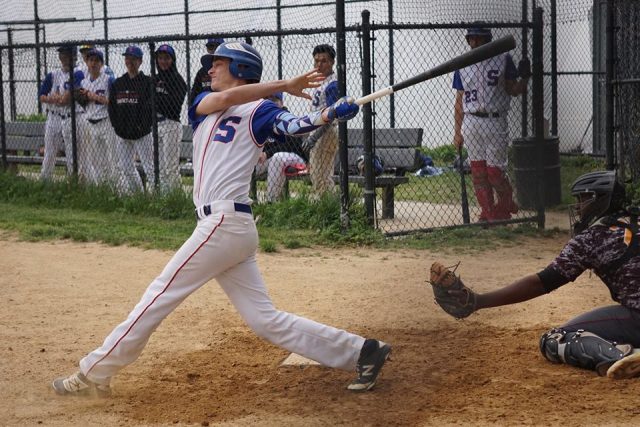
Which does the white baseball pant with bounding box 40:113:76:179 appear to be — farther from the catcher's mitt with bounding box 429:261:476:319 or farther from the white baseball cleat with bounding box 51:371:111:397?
the catcher's mitt with bounding box 429:261:476:319

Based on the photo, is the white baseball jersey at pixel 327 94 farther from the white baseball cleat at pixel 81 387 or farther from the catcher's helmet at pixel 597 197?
the white baseball cleat at pixel 81 387

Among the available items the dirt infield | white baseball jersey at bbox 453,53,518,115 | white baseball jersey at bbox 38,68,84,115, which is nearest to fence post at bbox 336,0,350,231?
the dirt infield

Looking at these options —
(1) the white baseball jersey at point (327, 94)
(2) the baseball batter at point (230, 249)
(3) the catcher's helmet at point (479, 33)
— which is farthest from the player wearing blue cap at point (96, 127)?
(2) the baseball batter at point (230, 249)

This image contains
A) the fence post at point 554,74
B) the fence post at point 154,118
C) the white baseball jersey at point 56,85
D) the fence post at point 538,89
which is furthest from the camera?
the white baseball jersey at point 56,85

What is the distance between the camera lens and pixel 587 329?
213 inches

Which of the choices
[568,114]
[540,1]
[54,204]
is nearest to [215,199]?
[54,204]

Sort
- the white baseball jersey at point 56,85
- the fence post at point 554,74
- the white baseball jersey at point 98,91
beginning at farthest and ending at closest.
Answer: the white baseball jersey at point 56,85 < the white baseball jersey at point 98,91 < the fence post at point 554,74

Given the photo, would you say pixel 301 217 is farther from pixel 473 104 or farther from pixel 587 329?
pixel 587 329

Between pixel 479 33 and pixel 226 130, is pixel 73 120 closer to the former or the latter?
pixel 479 33

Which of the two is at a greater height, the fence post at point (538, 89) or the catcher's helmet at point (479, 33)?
the catcher's helmet at point (479, 33)

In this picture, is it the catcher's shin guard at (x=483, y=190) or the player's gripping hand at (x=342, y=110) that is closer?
the player's gripping hand at (x=342, y=110)

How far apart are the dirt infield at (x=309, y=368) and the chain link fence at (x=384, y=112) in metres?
1.72

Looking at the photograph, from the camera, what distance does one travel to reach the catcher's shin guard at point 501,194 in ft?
34.4

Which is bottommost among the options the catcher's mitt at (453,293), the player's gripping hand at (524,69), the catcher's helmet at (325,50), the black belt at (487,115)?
the catcher's mitt at (453,293)
